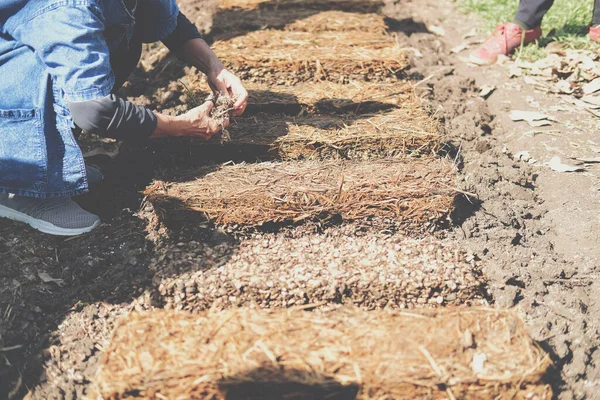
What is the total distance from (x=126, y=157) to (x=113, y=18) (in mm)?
1026

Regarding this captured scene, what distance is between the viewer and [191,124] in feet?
10.0

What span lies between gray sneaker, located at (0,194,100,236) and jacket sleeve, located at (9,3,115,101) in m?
0.78

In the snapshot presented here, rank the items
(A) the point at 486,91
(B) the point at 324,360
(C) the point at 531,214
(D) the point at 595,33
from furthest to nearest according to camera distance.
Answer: (D) the point at 595,33 → (A) the point at 486,91 → (C) the point at 531,214 → (B) the point at 324,360

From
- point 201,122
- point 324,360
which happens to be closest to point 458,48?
point 201,122

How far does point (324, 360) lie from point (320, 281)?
2.23ft

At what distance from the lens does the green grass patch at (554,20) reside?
4945 mm

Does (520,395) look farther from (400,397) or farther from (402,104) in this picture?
(402,104)

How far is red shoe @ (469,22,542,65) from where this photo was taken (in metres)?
4.98

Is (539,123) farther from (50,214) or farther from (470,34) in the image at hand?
(50,214)

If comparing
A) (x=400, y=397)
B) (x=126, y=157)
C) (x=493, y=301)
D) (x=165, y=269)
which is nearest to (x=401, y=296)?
(x=493, y=301)

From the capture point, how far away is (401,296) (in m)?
2.83

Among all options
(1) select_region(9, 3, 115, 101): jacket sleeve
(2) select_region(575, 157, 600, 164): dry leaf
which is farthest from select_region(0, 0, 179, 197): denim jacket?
(2) select_region(575, 157, 600, 164): dry leaf

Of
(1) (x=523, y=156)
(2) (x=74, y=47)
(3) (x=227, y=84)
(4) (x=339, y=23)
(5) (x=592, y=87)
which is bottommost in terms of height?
(1) (x=523, y=156)

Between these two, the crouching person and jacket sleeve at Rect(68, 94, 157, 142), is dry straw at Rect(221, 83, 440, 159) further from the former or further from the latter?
jacket sleeve at Rect(68, 94, 157, 142)
